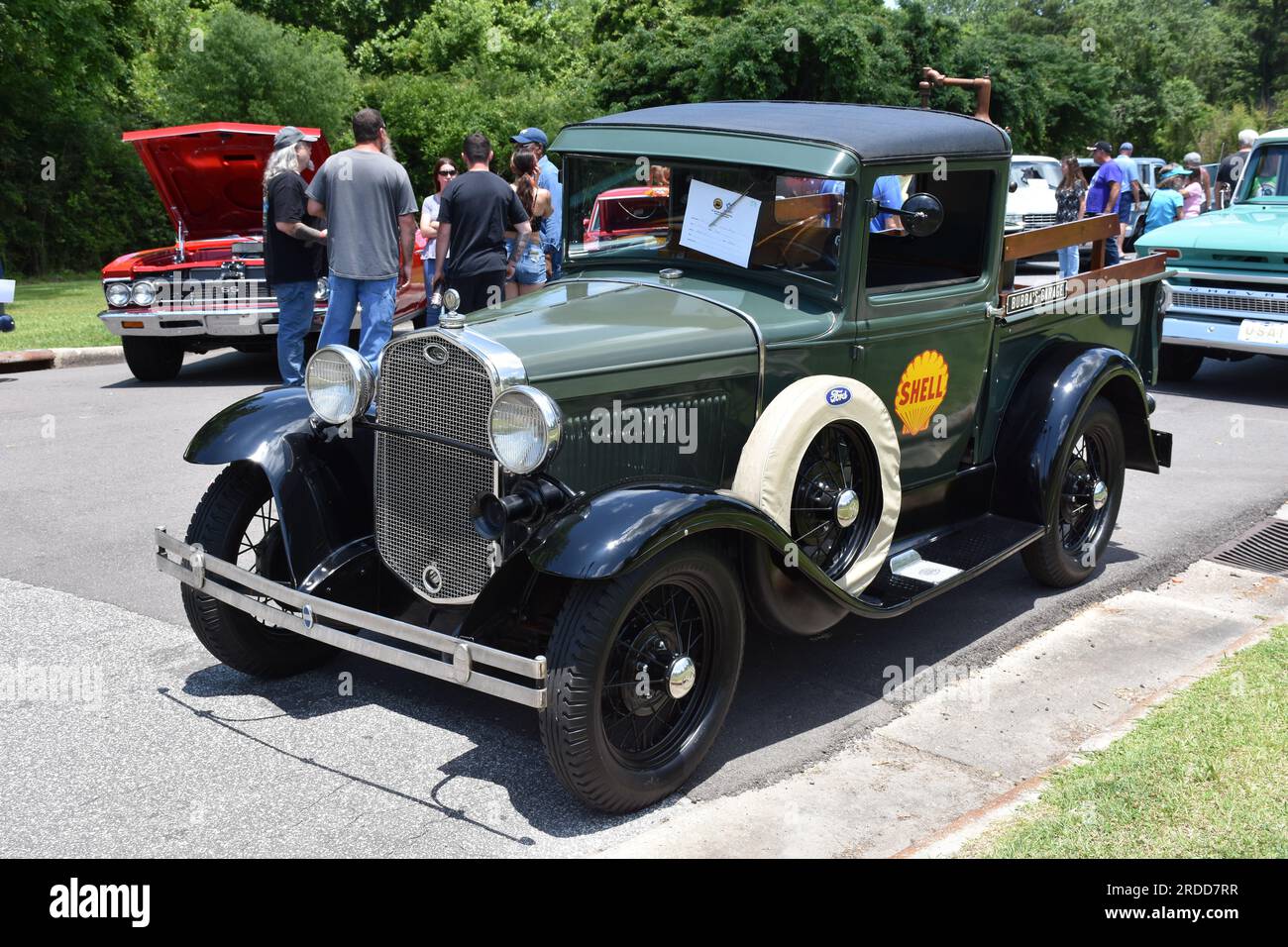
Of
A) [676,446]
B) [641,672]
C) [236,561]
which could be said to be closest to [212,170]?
[236,561]

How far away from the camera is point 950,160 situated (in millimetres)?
4625

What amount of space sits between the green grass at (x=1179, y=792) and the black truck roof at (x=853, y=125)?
2.18m

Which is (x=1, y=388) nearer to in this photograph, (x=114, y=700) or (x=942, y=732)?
(x=114, y=700)

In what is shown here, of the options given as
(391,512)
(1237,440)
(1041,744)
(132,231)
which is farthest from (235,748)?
(132,231)

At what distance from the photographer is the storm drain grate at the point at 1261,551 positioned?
5.88 m

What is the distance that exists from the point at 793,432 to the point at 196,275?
7.30 m

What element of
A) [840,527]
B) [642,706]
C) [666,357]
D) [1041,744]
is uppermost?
[666,357]

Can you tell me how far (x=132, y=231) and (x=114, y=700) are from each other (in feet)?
64.1

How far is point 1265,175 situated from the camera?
10.6 m

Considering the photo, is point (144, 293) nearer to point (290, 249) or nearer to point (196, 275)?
point (196, 275)

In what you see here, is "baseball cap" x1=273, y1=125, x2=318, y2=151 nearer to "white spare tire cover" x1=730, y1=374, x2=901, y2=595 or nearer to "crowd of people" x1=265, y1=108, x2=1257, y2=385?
"crowd of people" x1=265, y1=108, x2=1257, y2=385

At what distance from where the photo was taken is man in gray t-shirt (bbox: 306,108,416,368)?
701 centimetres

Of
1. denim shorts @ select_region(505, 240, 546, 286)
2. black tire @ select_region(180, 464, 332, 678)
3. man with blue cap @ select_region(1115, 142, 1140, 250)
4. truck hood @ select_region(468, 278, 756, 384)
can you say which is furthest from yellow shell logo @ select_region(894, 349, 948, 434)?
man with blue cap @ select_region(1115, 142, 1140, 250)

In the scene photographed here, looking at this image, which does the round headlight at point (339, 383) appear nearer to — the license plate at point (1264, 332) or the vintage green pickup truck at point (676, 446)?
the vintage green pickup truck at point (676, 446)
